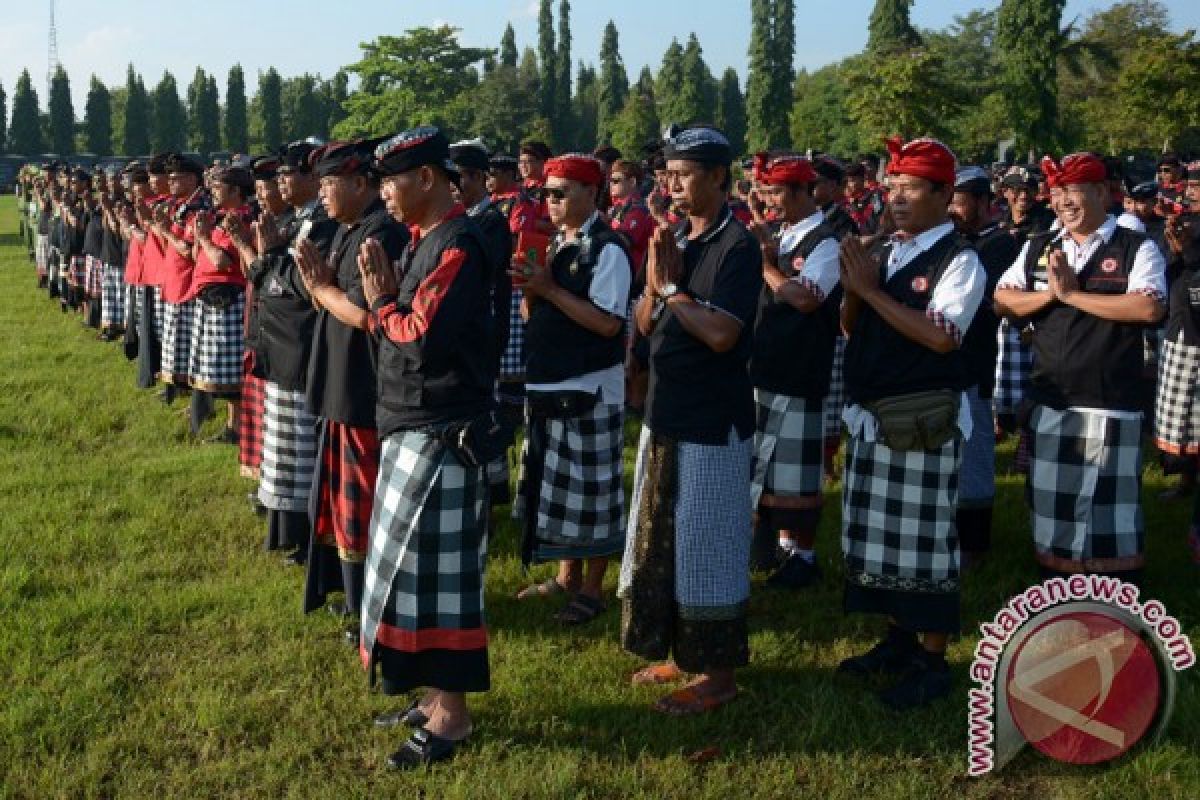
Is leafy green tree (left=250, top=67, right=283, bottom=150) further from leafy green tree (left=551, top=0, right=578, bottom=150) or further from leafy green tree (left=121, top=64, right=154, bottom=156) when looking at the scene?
leafy green tree (left=551, top=0, right=578, bottom=150)

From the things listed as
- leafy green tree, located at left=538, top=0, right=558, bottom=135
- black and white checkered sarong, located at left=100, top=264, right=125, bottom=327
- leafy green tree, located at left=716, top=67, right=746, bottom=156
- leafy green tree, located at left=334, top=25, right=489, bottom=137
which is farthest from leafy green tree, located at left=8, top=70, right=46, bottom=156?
black and white checkered sarong, located at left=100, top=264, right=125, bottom=327

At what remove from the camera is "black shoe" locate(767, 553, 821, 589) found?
574cm

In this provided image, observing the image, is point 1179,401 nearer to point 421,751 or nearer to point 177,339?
point 421,751

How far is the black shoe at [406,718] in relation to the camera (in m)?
4.13

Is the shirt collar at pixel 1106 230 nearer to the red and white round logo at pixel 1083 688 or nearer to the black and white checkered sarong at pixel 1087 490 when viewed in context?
the black and white checkered sarong at pixel 1087 490

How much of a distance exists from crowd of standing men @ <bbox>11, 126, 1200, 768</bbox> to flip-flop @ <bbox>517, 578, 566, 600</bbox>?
0.06ft

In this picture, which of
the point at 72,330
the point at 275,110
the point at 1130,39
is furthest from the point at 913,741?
the point at 275,110

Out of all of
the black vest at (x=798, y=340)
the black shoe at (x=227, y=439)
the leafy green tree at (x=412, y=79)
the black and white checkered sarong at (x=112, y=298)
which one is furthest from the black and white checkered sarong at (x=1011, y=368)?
the leafy green tree at (x=412, y=79)

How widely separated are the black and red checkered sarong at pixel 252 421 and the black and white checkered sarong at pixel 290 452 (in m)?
0.64

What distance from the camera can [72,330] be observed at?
1450 cm

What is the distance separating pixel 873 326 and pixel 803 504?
160 centimetres

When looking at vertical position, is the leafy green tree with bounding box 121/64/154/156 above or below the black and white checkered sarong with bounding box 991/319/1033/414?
above

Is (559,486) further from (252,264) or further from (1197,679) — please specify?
(1197,679)

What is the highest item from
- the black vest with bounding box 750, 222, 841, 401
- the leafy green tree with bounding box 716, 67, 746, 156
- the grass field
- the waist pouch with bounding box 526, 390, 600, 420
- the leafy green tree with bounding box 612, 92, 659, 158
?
the leafy green tree with bounding box 716, 67, 746, 156
